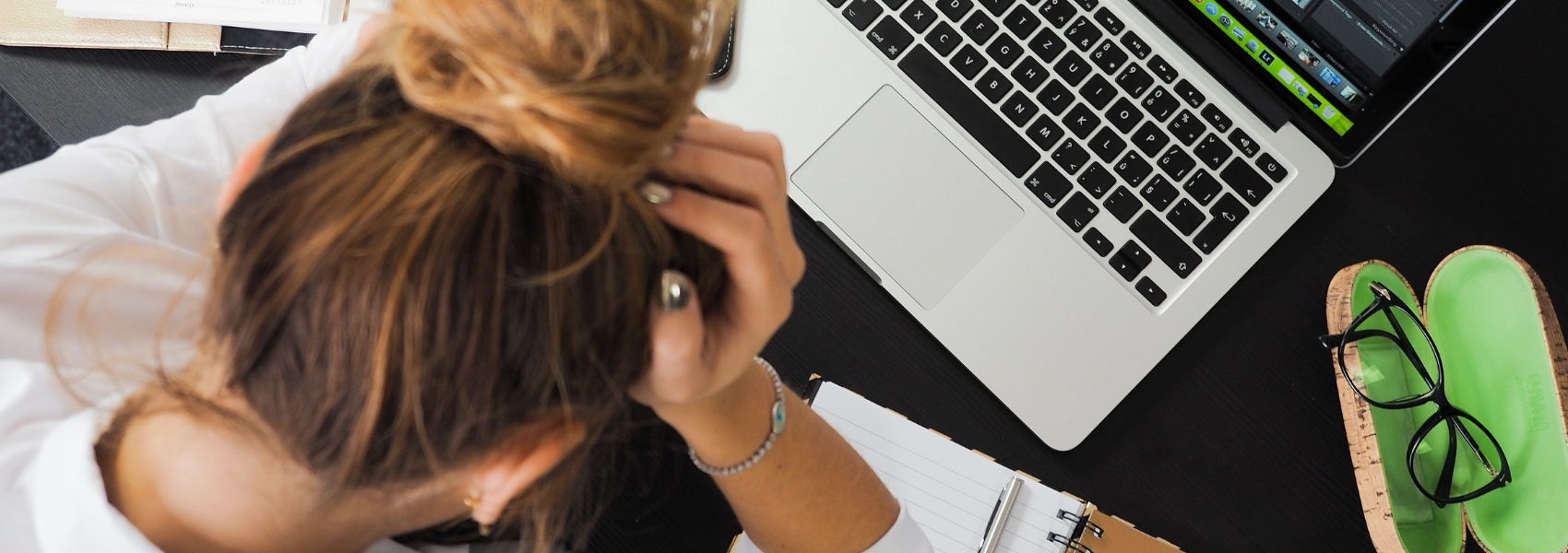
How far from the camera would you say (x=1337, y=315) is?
68 cm

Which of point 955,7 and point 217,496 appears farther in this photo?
point 955,7

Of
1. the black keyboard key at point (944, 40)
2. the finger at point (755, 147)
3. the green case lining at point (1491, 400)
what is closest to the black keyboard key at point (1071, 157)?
the black keyboard key at point (944, 40)

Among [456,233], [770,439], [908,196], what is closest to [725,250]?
[456,233]

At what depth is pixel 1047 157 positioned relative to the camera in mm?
692

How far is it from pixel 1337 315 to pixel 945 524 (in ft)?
1.03

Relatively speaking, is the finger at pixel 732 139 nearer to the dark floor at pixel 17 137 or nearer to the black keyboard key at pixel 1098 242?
the black keyboard key at pixel 1098 242

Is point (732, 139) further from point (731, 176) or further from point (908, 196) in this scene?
point (908, 196)

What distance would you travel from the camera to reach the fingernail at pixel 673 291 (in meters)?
0.36

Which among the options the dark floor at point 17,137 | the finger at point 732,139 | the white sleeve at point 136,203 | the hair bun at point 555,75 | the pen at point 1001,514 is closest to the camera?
the hair bun at point 555,75

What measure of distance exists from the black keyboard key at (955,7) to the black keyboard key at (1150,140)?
15 centimetres

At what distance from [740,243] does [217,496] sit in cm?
27

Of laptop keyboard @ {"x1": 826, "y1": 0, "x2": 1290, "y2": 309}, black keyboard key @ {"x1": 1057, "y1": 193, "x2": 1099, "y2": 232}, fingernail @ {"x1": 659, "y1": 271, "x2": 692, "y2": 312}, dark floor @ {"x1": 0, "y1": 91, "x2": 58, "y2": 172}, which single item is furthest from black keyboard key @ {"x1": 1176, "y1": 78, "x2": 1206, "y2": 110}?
dark floor @ {"x1": 0, "y1": 91, "x2": 58, "y2": 172}

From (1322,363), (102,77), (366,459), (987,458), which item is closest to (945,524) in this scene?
(987,458)

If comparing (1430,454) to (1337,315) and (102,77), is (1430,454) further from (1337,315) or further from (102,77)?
(102,77)
